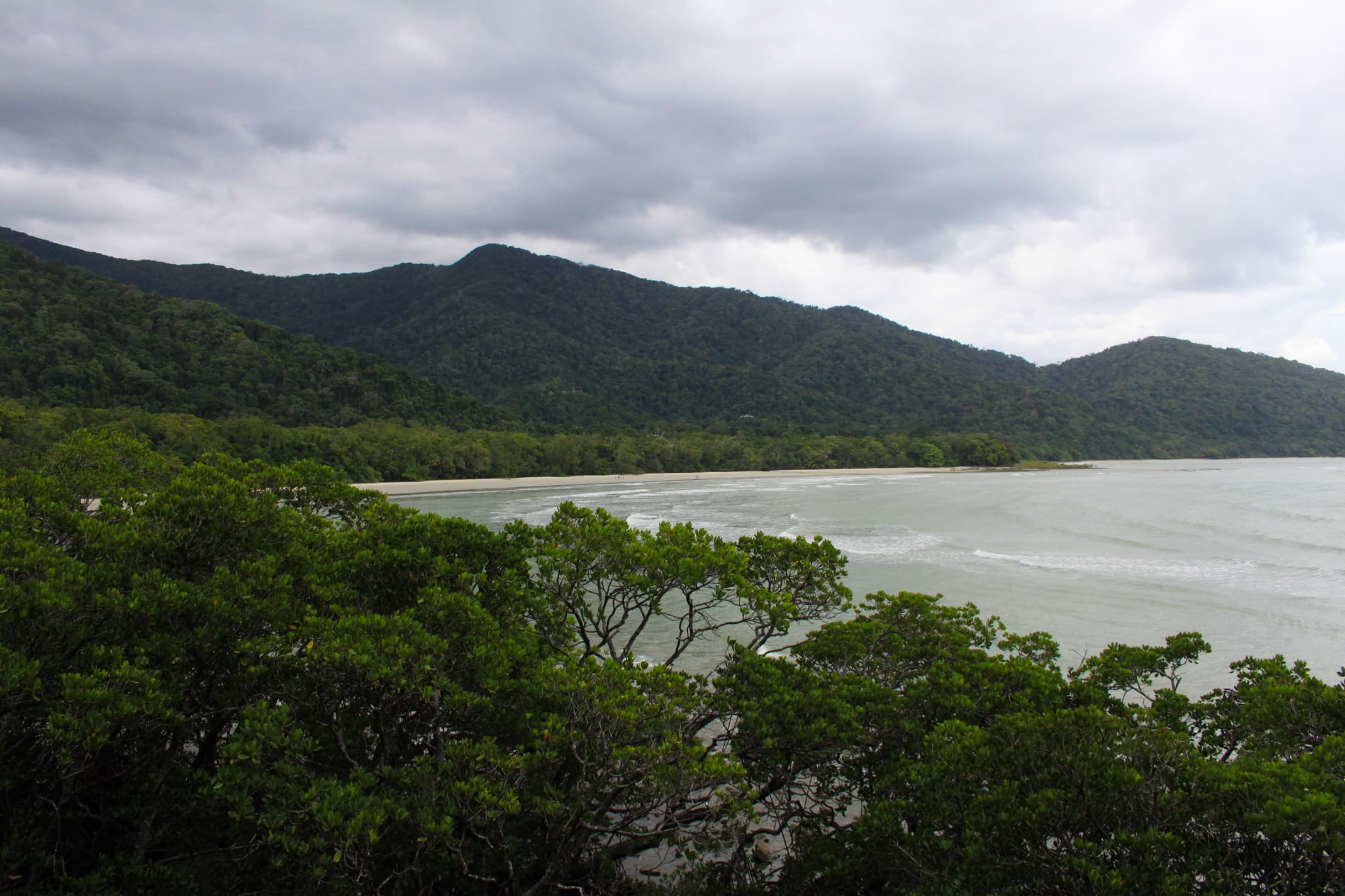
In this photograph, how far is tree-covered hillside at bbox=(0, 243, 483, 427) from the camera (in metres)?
58.2

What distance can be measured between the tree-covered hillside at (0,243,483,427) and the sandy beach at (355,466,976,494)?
20.2 meters

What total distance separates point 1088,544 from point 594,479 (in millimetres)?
46300

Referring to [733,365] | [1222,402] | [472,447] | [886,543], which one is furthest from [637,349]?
Answer: [886,543]

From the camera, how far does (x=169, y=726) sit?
443 centimetres

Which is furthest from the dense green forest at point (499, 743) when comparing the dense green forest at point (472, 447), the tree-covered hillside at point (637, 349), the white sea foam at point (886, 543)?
the tree-covered hillside at point (637, 349)

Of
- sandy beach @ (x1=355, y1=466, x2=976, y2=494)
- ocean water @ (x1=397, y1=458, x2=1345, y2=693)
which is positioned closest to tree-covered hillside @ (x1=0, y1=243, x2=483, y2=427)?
sandy beach @ (x1=355, y1=466, x2=976, y2=494)

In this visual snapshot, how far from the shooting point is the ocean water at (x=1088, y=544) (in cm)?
1377

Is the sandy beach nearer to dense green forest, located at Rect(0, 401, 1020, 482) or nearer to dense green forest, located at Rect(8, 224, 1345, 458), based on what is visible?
dense green forest, located at Rect(0, 401, 1020, 482)

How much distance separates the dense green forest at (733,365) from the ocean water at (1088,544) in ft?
184

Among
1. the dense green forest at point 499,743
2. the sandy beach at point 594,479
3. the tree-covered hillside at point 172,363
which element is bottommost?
the sandy beach at point 594,479

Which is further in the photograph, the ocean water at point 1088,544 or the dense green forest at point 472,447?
the dense green forest at point 472,447

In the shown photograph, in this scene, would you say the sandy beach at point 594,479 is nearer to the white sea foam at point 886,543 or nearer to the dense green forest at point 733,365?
the dense green forest at point 733,365

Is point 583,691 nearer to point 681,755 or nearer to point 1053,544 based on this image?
point 681,755

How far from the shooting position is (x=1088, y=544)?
24328 millimetres
